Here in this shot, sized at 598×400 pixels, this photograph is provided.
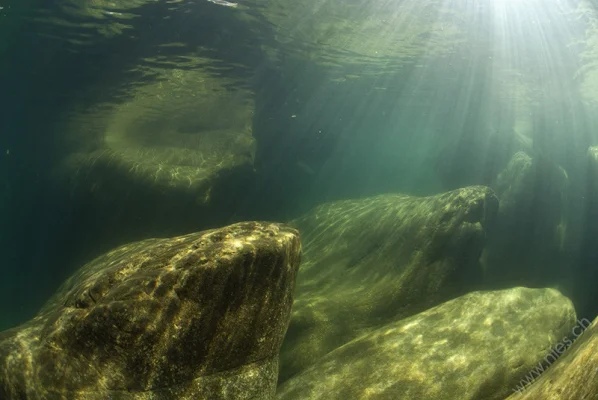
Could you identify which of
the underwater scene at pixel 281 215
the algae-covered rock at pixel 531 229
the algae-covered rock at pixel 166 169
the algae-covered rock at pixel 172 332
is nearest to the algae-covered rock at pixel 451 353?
the underwater scene at pixel 281 215

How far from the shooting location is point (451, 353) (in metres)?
A: 5.09

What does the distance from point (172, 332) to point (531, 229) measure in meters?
11.8

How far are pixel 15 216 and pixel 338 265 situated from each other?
2682 centimetres

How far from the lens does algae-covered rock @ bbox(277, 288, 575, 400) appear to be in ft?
15.0

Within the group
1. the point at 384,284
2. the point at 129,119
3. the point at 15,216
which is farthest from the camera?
the point at 15,216

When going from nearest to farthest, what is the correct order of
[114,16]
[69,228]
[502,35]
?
[114,16] < [69,228] < [502,35]

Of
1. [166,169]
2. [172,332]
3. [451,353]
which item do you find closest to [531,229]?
[451,353]

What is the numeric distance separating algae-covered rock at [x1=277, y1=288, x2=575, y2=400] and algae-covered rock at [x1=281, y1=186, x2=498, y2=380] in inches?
40.3

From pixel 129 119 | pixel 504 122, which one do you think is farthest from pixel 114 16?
pixel 504 122

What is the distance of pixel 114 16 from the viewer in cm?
1306

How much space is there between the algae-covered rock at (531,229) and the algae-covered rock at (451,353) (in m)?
4.18

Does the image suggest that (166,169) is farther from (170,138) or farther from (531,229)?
(531,229)

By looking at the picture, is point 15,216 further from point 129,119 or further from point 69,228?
point 69,228

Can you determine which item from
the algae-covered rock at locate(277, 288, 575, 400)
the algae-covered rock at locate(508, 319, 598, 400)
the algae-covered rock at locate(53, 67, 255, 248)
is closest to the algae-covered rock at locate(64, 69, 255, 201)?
the algae-covered rock at locate(53, 67, 255, 248)
